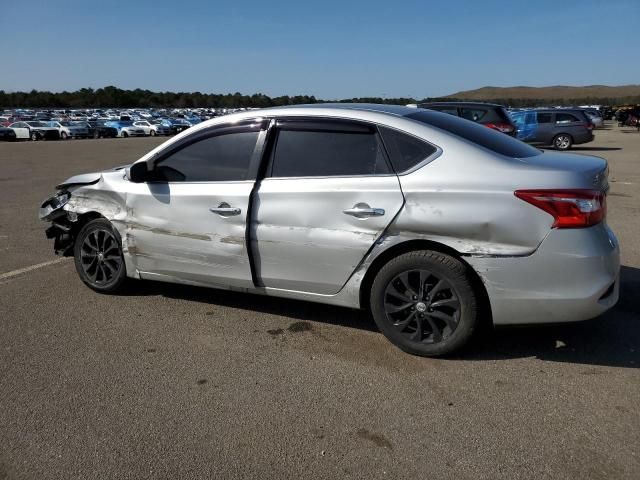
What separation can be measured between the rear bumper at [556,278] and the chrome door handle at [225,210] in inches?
67.5

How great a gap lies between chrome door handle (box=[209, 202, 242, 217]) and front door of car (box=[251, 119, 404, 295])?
6.6 inches

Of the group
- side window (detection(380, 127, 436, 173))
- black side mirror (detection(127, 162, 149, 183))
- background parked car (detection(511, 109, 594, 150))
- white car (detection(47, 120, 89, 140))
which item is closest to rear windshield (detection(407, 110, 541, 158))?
side window (detection(380, 127, 436, 173))

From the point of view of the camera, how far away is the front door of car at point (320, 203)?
12.5 ft

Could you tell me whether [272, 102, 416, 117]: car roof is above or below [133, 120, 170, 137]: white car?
above

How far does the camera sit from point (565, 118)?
74.6ft

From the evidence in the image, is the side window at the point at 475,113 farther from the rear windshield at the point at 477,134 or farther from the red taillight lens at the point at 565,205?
the red taillight lens at the point at 565,205

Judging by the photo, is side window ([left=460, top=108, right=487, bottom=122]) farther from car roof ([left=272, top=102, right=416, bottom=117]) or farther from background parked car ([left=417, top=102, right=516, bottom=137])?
car roof ([left=272, top=102, right=416, bottom=117])

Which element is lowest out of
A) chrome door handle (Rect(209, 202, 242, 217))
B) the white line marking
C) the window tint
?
the white line marking

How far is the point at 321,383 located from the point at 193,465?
1.01 metres

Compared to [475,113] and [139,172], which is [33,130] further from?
[139,172]

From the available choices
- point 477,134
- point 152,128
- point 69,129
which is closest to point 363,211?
point 477,134

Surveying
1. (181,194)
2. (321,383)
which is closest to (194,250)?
(181,194)

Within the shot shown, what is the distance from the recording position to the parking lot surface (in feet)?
9.01

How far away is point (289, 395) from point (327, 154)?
168cm
